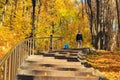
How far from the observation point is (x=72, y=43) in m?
69.6

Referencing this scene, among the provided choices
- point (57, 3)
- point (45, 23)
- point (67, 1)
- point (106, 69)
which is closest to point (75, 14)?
point (67, 1)

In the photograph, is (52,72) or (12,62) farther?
(52,72)

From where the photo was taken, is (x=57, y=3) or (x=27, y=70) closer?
(x=27, y=70)

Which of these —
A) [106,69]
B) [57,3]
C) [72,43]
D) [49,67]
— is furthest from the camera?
[72,43]

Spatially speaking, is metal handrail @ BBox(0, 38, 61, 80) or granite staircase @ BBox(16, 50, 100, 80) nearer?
metal handrail @ BBox(0, 38, 61, 80)

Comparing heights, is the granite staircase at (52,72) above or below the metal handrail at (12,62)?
below

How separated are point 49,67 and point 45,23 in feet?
127

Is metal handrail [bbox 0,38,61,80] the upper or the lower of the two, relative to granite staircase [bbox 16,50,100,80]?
upper

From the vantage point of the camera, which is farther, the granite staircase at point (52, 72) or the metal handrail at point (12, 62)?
the granite staircase at point (52, 72)

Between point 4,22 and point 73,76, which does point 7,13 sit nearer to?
point 4,22

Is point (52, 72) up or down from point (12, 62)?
down

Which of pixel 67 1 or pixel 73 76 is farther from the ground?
pixel 67 1

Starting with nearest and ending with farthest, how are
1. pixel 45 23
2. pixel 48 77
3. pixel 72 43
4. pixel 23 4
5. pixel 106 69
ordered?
pixel 48 77, pixel 106 69, pixel 23 4, pixel 45 23, pixel 72 43

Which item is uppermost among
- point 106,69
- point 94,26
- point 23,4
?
point 23,4
